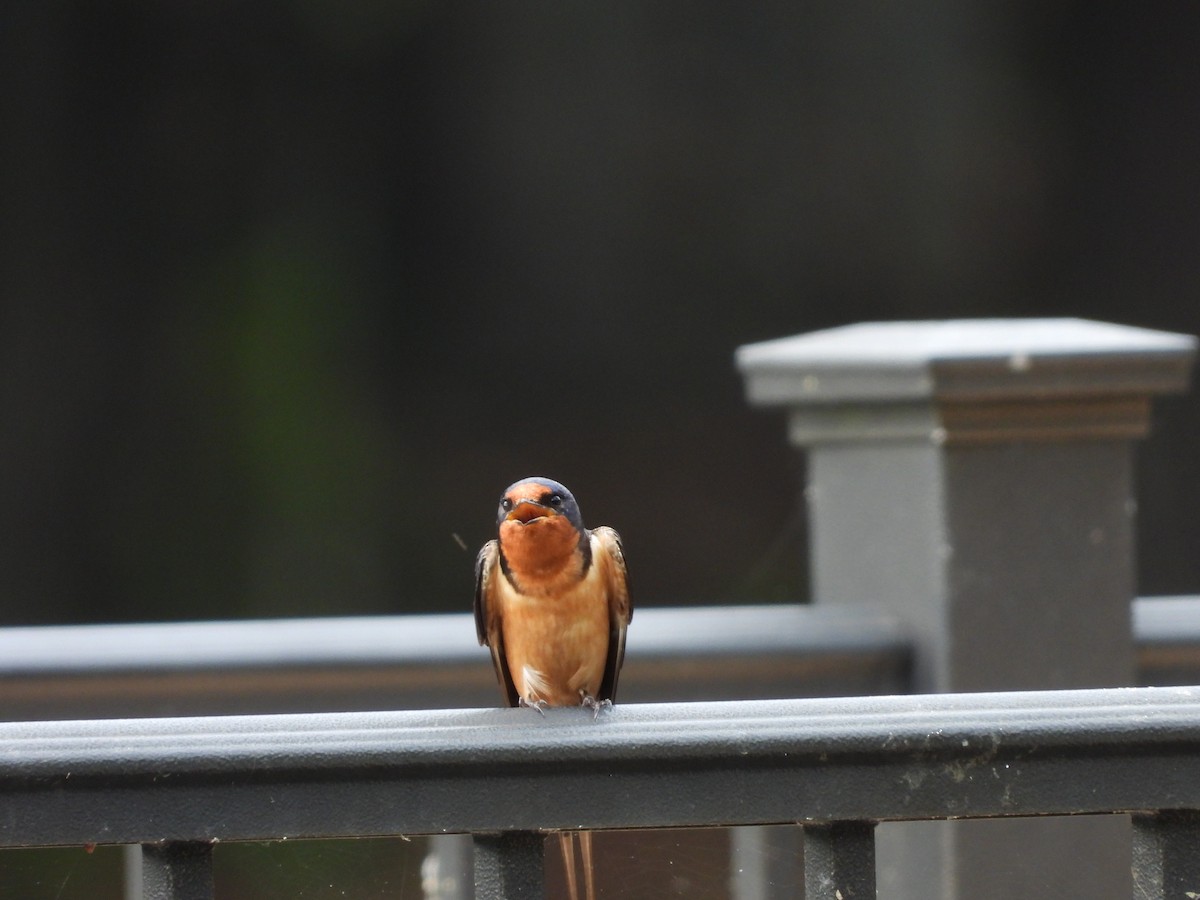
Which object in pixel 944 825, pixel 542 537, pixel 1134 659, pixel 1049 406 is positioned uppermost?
pixel 1049 406

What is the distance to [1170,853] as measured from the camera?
0.99 meters

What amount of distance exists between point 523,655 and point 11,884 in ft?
3.40

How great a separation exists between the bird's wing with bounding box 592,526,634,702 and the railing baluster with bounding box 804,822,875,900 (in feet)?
3.47

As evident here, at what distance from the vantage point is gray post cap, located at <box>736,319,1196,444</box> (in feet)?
7.74

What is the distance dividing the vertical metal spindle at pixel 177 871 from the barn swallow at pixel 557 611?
964 mm

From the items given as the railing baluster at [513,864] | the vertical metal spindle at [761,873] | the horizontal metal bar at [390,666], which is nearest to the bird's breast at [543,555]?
the horizontal metal bar at [390,666]

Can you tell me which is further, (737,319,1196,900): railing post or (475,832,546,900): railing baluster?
(737,319,1196,900): railing post

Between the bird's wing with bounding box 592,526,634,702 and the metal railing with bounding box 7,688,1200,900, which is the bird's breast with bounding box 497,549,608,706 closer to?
the bird's wing with bounding box 592,526,634,702

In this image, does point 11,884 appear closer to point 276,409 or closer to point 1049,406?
point 1049,406

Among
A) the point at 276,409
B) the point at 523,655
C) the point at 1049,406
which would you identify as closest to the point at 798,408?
the point at 1049,406

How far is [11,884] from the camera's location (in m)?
1.05

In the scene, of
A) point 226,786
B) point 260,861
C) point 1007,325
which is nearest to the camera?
point 226,786

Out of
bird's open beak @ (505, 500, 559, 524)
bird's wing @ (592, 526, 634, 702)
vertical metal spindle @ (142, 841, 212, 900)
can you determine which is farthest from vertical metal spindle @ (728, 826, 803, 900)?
bird's wing @ (592, 526, 634, 702)

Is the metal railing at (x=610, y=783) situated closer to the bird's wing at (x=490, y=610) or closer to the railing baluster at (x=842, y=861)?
the railing baluster at (x=842, y=861)
